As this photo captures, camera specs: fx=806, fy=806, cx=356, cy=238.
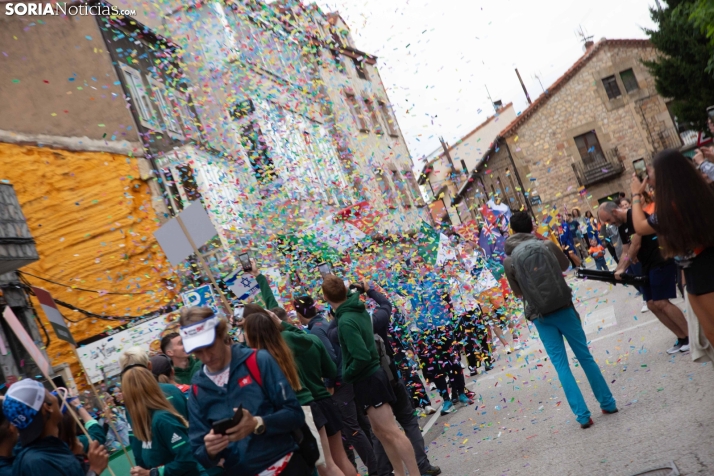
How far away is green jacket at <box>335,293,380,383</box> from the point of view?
6922 mm

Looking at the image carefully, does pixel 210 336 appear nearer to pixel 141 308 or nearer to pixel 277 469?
pixel 277 469

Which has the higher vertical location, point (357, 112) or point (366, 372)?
point (357, 112)

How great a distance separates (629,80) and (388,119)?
15.8 metres

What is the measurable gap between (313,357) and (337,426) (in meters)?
0.73

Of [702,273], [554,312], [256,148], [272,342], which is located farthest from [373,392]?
[256,148]

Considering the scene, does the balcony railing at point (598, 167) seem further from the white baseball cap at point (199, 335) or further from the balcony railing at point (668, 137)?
the white baseball cap at point (199, 335)

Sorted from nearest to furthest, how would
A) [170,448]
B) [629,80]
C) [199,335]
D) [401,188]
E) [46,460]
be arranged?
[199,335], [46,460], [170,448], [401,188], [629,80]

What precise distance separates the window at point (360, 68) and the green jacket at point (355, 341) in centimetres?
3081

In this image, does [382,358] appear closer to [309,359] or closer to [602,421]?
[309,359]

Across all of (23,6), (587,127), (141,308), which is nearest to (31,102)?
(23,6)

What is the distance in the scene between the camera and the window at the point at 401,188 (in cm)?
3628

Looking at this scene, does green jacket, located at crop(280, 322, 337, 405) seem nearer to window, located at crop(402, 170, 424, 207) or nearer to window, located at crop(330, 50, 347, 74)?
window, located at crop(330, 50, 347, 74)

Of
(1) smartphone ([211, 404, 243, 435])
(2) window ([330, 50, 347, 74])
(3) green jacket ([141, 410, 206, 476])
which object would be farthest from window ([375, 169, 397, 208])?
(1) smartphone ([211, 404, 243, 435])

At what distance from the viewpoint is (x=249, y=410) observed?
4.29 m
